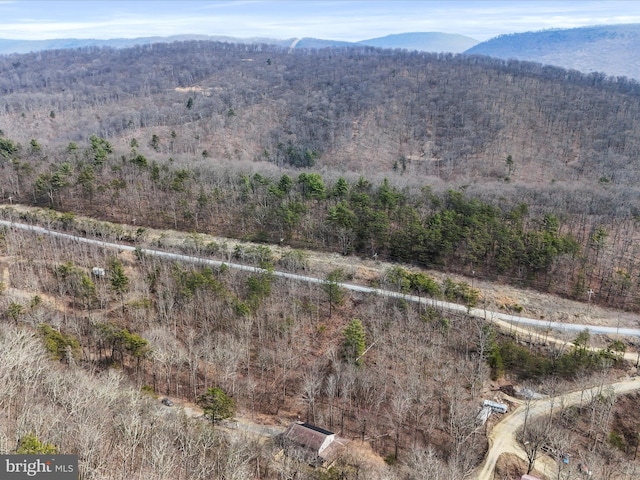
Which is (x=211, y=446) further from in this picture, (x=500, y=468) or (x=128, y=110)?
(x=128, y=110)

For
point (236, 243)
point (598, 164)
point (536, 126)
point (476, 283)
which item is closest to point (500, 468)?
point (476, 283)

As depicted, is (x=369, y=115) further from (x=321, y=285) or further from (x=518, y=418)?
(x=518, y=418)

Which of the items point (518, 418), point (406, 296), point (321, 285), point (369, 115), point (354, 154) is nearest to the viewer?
point (518, 418)

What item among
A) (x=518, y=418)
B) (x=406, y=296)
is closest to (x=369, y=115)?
(x=406, y=296)

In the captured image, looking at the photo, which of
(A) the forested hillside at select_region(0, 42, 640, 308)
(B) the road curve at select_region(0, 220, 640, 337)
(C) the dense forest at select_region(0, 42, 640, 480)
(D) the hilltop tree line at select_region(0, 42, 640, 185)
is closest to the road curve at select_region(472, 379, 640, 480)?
(C) the dense forest at select_region(0, 42, 640, 480)

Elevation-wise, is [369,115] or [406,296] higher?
[369,115]

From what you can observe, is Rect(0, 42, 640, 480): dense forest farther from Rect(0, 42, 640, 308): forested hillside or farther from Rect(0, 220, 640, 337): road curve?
Rect(0, 220, 640, 337): road curve

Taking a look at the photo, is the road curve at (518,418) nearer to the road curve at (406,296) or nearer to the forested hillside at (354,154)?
the road curve at (406,296)
